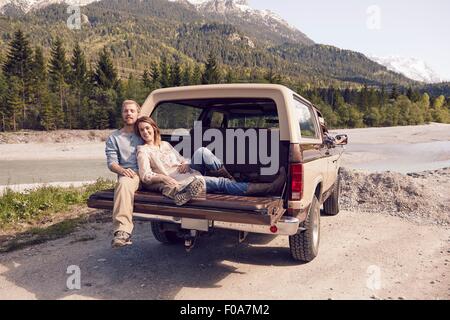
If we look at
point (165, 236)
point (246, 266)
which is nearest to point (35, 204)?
point (165, 236)

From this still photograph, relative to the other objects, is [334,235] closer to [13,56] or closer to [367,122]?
[13,56]

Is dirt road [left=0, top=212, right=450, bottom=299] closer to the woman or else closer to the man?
the woman

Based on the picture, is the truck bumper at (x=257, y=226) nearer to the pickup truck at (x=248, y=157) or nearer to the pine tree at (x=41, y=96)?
the pickup truck at (x=248, y=157)

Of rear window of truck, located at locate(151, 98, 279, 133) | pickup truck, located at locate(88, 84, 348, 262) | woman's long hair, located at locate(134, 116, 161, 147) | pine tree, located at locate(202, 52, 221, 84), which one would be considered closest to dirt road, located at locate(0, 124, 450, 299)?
pickup truck, located at locate(88, 84, 348, 262)

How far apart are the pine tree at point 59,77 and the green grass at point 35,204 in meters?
42.5

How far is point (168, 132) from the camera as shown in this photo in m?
5.41

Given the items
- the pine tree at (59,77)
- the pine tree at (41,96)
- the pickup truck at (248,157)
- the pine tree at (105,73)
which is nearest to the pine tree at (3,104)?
the pine tree at (41,96)

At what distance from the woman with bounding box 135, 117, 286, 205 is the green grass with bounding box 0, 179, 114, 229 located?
3759mm

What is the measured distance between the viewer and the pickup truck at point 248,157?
372cm

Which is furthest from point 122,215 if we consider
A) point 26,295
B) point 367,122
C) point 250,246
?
point 367,122

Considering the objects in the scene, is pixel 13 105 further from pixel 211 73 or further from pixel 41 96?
pixel 211 73

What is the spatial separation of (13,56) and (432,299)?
57.5m

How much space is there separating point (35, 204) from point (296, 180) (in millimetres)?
5938

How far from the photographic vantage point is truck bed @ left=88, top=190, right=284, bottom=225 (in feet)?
11.5
